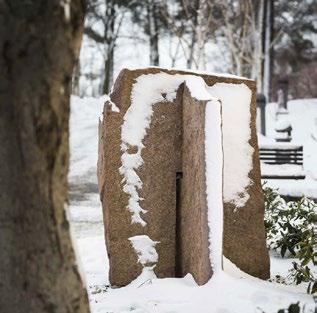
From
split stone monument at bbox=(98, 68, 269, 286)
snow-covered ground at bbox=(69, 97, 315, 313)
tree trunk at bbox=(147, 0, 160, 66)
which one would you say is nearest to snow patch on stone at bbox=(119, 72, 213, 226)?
split stone monument at bbox=(98, 68, 269, 286)

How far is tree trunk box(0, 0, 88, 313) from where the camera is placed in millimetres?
1633

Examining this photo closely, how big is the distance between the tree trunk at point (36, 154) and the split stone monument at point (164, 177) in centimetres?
210

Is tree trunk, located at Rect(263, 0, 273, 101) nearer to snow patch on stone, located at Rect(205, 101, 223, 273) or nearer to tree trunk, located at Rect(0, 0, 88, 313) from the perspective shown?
snow patch on stone, located at Rect(205, 101, 223, 273)

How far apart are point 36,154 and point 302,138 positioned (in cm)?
1535

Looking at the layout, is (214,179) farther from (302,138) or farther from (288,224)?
(302,138)

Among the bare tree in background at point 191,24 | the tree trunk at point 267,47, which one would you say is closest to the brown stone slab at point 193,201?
the bare tree in background at point 191,24

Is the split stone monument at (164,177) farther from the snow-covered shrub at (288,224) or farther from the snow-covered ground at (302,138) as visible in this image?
the snow-covered ground at (302,138)

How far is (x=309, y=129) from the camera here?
17281 millimetres

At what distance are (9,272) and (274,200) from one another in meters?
4.25

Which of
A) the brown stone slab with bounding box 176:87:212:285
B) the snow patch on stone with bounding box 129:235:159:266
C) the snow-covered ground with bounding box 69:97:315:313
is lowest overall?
the snow-covered ground with bounding box 69:97:315:313

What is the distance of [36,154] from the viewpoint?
167cm

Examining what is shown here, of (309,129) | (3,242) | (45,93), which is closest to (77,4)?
(45,93)

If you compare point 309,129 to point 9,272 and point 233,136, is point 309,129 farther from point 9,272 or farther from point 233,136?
point 9,272

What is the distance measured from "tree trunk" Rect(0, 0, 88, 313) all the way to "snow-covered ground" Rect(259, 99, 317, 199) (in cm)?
537
